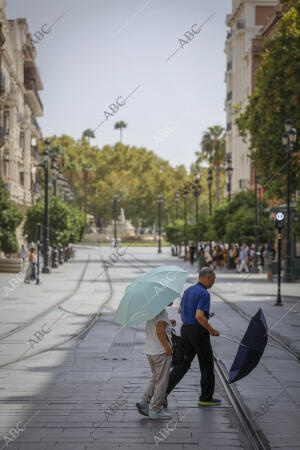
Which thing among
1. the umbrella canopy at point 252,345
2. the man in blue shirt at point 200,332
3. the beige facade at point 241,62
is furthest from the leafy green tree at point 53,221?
the umbrella canopy at point 252,345

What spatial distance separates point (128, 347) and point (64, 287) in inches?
621

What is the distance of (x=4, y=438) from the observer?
666cm

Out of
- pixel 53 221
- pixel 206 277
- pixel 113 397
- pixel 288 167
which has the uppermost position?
pixel 288 167

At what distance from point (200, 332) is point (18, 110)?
181 ft

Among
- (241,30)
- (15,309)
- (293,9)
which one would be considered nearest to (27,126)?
(241,30)

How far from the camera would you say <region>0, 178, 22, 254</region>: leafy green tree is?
3694cm

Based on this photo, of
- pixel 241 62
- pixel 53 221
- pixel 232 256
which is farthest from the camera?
pixel 241 62

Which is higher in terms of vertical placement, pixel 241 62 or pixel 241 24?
pixel 241 24

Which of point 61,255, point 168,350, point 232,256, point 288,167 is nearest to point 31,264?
point 288,167

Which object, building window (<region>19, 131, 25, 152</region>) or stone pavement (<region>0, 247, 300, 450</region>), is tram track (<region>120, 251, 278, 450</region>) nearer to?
stone pavement (<region>0, 247, 300, 450</region>)

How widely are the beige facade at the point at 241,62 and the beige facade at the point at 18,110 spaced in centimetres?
1988

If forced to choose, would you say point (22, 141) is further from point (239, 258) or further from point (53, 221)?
point (239, 258)

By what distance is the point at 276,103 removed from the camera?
103 ft

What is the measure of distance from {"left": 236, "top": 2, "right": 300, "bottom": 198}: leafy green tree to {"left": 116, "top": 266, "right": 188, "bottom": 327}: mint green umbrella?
74.2 ft
